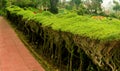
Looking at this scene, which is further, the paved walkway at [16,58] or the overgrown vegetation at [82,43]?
the paved walkway at [16,58]

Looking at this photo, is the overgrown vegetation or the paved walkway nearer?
the overgrown vegetation

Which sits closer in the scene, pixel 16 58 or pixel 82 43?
pixel 82 43

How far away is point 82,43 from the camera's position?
10523mm

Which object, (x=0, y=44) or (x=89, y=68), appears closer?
(x=89, y=68)

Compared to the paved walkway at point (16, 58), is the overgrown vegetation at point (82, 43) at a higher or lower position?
higher

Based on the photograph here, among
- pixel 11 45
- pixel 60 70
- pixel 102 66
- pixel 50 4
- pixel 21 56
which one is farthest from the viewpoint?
pixel 50 4

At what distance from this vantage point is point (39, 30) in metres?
18.0

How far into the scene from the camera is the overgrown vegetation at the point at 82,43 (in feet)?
30.3

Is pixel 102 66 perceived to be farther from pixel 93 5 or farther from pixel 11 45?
pixel 93 5

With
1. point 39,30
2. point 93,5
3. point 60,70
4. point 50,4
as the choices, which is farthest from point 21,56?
point 93,5

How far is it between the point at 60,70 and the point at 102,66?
419 cm

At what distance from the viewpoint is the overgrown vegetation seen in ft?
30.3

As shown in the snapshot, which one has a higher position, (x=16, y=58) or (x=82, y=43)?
(x=82, y=43)

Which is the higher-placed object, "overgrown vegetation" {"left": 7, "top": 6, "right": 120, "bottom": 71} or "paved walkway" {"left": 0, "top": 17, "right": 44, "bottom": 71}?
"overgrown vegetation" {"left": 7, "top": 6, "right": 120, "bottom": 71}
